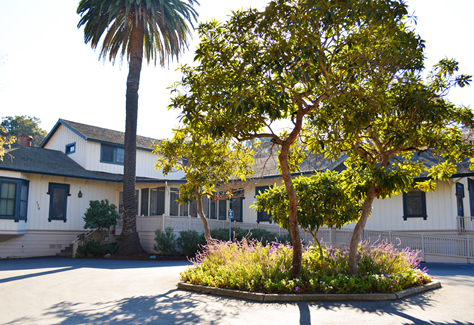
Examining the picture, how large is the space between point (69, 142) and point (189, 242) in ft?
38.9

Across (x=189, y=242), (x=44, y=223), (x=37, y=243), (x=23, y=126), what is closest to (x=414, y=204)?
(x=189, y=242)

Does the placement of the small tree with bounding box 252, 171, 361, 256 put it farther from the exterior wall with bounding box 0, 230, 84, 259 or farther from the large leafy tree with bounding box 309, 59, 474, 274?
the exterior wall with bounding box 0, 230, 84, 259

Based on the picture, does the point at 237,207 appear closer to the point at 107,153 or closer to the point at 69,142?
the point at 107,153

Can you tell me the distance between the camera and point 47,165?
21781mm

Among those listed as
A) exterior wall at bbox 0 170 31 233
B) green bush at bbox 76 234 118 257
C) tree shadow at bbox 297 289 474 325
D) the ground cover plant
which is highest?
exterior wall at bbox 0 170 31 233

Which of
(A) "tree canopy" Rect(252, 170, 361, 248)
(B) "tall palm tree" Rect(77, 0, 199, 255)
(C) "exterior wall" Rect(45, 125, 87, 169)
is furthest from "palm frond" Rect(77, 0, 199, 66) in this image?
(A) "tree canopy" Rect(252, 170, 361, 248)

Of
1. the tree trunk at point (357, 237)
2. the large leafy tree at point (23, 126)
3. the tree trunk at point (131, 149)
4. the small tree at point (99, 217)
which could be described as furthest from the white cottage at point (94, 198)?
the large leafy tree at point (23, 126)

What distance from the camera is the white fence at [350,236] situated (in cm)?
1741

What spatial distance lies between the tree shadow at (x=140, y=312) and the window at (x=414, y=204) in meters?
14.3

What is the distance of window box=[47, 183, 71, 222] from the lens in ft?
70.8

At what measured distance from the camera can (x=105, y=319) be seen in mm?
6922

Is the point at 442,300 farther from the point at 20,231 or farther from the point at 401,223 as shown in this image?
the point at 20,231

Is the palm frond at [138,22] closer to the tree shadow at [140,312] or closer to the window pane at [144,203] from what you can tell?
the window pane at [144,203]

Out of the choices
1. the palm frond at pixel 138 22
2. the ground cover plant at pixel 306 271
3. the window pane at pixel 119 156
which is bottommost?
the ground cover plant at pixel 306 271
